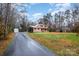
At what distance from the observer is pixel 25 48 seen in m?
1.46

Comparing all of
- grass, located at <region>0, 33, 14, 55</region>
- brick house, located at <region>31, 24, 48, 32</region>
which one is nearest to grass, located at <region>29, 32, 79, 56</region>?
brick house, located at <region>31, 24, 48, 32</region>

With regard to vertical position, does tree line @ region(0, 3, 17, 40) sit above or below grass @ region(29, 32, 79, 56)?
above

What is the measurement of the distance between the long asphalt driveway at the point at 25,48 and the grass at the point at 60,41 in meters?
0.04

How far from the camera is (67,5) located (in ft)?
4.83

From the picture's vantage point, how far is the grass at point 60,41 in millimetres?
1445

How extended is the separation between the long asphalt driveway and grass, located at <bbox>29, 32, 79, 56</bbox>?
41 mm

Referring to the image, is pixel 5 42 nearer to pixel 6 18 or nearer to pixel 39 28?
pixel 6 18

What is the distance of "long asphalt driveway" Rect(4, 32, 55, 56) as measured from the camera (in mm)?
1453

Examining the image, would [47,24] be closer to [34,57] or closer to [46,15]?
[46,15]

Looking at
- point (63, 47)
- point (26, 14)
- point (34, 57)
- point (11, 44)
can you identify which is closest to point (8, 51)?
point (11, 44)

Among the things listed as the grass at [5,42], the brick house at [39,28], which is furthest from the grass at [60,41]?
the grass at [5,42]

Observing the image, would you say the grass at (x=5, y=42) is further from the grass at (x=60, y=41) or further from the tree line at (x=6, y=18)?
the grass at (x=60, y=41)

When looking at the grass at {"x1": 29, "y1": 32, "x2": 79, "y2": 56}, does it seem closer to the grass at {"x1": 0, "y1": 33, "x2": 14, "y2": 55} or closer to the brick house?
the brick house

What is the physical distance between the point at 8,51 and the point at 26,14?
0.33 meters
